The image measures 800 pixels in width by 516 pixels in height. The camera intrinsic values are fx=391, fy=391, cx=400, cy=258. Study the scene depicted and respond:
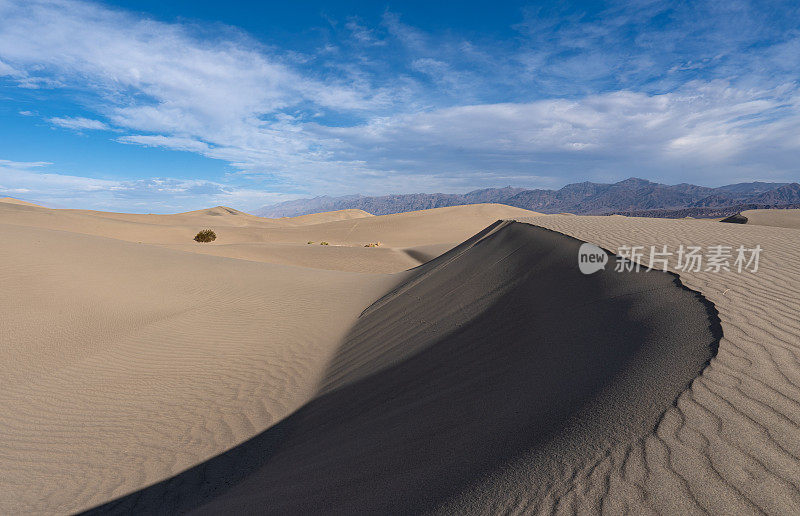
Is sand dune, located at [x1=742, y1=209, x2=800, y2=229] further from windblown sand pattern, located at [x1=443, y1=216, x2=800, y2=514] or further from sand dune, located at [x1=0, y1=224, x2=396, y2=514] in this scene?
windblown sand pattern, located at [x1=443, y1=216, x2=800, y2=514]

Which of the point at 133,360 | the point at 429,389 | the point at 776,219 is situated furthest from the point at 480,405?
the point at 776,219

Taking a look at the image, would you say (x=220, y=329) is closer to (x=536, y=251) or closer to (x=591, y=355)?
(x=536, y=251)

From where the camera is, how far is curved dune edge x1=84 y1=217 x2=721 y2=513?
7.75 ft

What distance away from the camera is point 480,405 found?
3174 mm

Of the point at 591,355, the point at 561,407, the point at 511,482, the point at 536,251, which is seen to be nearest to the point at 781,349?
the point at 591,355

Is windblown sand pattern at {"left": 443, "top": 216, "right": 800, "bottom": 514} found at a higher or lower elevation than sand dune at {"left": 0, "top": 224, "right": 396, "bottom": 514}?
higher

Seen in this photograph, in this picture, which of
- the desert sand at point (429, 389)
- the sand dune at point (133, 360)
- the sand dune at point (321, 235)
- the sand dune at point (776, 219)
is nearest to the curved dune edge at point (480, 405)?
the desert sand at point (429, 389)

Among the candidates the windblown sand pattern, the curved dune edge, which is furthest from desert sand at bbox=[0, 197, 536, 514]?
the windblown sand pattern

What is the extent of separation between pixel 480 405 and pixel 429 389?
95 cm

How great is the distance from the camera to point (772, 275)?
4.89m

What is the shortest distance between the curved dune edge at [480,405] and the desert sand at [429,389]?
0.07ft

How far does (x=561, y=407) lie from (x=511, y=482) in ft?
2.46

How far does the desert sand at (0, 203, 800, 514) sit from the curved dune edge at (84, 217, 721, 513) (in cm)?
2

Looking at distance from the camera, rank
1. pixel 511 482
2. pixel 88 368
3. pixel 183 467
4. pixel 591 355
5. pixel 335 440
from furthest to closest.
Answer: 1. pixel 88 368
2. pixel 183 467
3. pixel 335 440
4. pixel 591 355
5. pixel 511 482
